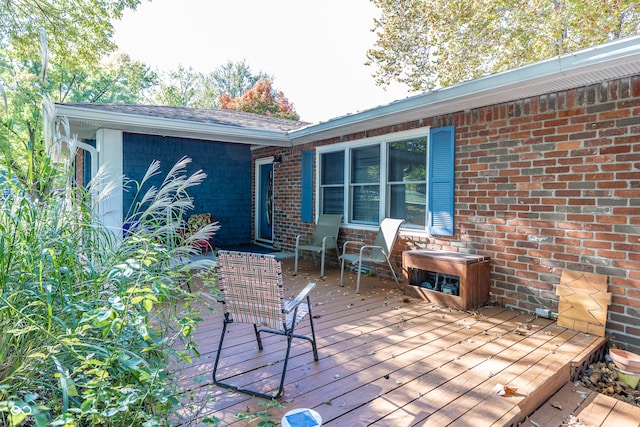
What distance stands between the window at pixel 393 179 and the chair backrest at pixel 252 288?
2.88 m

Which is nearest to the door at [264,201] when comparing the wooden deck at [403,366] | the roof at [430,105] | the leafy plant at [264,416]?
the roof at [430,105]

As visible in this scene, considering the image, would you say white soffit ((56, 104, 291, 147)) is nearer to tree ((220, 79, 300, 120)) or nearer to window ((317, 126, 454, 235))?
window ((317, 126, 454, 235))

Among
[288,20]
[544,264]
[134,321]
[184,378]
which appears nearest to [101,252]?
[134,321]

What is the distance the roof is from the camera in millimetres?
2850

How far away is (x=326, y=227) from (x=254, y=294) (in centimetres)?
385

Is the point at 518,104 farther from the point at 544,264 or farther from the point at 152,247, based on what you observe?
the point at 152,247

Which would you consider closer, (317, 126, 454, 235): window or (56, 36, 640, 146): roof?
(56, 36, 640, 146): roof

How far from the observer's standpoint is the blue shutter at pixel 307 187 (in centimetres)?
677

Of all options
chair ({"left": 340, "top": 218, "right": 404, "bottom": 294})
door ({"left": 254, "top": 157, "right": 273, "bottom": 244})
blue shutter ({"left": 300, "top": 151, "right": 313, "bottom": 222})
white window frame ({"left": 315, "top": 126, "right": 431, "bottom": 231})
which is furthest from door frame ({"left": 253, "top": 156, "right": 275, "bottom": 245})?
chair ({"left": 340, "top": 218, "right": 404, "bottom": 294})

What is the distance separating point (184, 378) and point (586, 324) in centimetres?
340

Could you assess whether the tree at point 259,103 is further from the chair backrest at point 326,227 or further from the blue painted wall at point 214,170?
the chair backrest at point 326,227

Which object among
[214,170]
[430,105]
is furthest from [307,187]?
[430,105]

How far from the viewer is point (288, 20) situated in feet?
38.9

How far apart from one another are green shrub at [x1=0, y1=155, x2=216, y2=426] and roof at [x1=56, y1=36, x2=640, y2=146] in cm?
310
